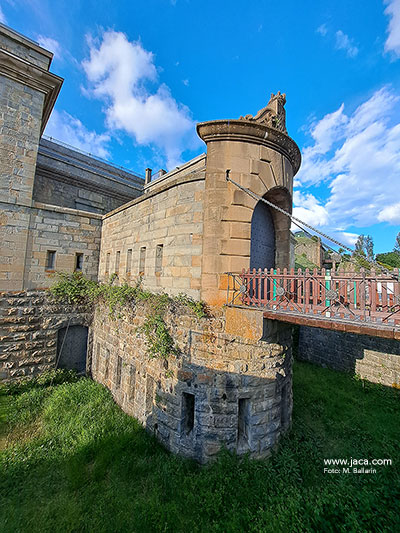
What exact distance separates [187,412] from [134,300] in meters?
3.52

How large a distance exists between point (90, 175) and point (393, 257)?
44069 millimetres

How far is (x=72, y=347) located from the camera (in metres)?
9.59

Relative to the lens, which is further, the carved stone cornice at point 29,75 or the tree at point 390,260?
the tree at point 390,260

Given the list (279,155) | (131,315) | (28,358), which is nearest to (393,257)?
(279,155)

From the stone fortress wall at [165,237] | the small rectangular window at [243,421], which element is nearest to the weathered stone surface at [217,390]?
the small rectangular window at [243,421]

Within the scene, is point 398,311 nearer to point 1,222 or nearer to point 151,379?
point 151,379

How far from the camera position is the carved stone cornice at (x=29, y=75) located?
8.34 meters

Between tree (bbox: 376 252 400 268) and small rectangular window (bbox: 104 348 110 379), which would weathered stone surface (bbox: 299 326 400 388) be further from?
tree (bbox: 376 252 400 268)

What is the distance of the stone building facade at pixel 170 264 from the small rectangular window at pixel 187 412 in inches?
1.1

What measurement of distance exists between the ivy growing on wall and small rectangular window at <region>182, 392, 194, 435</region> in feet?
3.53

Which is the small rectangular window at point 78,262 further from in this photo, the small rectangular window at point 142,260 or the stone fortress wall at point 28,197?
the small rectangular window at point 142,260

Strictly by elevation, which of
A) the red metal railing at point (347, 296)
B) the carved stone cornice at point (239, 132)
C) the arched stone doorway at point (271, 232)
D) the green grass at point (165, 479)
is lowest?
the green grass at point (165, 479)

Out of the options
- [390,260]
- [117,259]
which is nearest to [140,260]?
[117,259]

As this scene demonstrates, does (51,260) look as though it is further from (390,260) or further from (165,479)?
(390,260)
